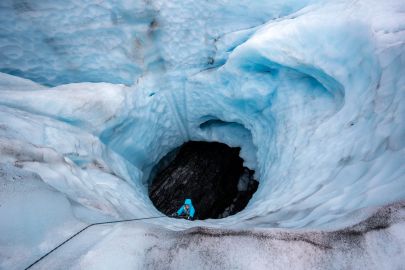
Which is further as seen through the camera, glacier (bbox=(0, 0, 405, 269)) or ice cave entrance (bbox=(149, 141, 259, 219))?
ice cave entrance (bbox=(149, 141, 259, 219))

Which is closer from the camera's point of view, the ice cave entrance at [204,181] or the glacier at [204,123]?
the glacier at [204,123]

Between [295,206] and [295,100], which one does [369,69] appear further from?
[295,206]

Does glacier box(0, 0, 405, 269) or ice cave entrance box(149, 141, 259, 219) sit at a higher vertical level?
glacier box(0, 0, 405, 269)

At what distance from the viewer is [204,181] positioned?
16.8 ft

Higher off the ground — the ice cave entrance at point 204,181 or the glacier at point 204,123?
the glacier at point 204,123

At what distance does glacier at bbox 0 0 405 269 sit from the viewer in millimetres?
1273

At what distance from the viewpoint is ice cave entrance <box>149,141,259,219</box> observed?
4859 mm

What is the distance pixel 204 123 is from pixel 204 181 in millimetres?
1164

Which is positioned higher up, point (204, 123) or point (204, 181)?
point (204, 123)

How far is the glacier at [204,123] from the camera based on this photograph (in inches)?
50.1

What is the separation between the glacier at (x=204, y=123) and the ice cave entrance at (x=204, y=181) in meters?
0.40

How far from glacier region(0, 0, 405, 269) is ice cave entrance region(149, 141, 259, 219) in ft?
1.32

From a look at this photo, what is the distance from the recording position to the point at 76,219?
1.62 meters

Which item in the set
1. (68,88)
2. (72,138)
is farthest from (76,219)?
(68,88)
